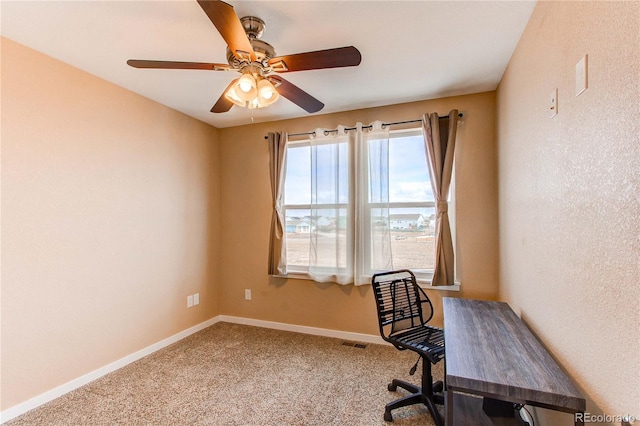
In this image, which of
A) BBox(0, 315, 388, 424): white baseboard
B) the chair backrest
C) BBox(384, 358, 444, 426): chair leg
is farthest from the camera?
the chair backrest

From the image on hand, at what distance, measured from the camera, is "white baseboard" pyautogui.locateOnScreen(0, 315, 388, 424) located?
2.04 meters

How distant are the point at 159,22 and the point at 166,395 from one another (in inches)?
100

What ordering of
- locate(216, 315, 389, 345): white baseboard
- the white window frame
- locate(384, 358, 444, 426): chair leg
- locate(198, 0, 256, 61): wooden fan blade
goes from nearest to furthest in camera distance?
locate(198, 0, 256, 61): wooden fan blade < locate(384, 358, 444, 426): chair leg < the white window frame < locate(216, 315, 389, 345): white baseboard

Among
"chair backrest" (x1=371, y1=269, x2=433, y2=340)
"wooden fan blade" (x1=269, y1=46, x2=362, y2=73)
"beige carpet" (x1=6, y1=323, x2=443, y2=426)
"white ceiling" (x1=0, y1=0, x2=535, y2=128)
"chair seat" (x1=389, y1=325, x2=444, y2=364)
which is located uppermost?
"white ceiling" (x1=0, y1=0, x2=535, y2=128)

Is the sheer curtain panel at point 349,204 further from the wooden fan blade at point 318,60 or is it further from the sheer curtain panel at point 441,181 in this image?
the wooden fan blade at point 318,60

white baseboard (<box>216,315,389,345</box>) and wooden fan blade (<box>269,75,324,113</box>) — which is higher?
wooden fan blade (<box>269,75,324,113</box>)

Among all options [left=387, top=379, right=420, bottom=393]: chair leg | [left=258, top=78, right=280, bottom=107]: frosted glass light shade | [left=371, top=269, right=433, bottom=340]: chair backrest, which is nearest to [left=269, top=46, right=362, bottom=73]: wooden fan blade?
[left=258, top=78, right=280, bottom=107]: frosted glass light shade

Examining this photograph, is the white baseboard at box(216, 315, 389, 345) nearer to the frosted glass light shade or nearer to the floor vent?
the floor vent

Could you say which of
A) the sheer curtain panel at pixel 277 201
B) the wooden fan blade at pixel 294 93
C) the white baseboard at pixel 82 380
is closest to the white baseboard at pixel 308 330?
the white baseboard at pixel 82 380

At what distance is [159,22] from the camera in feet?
5.91

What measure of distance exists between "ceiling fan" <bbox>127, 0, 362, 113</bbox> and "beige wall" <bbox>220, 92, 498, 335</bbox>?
1.59 metres

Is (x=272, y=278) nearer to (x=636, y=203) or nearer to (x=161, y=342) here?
(x=161, y=342)

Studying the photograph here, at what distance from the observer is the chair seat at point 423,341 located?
6.11 feet

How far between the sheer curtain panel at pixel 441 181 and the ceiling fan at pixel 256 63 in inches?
57.2
